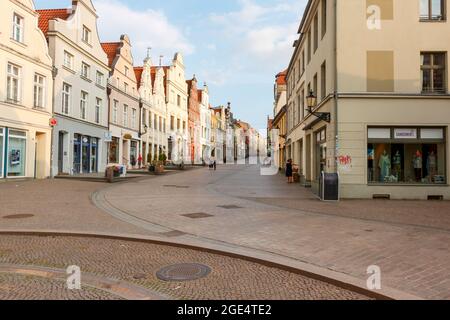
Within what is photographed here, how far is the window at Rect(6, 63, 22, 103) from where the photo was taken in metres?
20.4

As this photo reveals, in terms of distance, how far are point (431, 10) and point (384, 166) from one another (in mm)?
7091

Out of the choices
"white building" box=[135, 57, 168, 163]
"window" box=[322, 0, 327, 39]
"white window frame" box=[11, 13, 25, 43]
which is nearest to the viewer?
"window" box=[322, 0, 327, 39]

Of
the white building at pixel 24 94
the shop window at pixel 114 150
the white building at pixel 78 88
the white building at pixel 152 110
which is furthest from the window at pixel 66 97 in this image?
the white building at pixel 152 110

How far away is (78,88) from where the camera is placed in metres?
27.5

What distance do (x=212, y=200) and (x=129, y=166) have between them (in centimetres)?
2497

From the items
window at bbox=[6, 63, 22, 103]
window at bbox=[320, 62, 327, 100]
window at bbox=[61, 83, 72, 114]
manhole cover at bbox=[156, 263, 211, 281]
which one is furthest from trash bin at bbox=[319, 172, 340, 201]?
window at bbox=[61, 83, 72, 114]

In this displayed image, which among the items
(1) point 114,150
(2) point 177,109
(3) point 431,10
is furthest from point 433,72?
(2) point 177,109

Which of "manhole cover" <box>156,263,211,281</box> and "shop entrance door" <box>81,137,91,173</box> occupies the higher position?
"shop entrance door" <box>81,137,91,173</box>

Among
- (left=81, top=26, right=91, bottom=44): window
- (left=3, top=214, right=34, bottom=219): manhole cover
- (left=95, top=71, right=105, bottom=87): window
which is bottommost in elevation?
(left=3, top=214, right=34, bottom=219): manhole cover

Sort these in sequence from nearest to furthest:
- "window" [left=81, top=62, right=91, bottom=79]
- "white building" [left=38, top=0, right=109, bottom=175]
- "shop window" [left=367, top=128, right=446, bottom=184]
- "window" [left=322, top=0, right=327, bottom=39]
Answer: "shop window" [left=367, top=128, right=446, bottom=184] → "window" [left=322, top=0, right=327, bottom=39] → "white building" [left=38, top=0, right=109, bottom=175] → "window" [left=81, top=62, right=91, bottom=79]

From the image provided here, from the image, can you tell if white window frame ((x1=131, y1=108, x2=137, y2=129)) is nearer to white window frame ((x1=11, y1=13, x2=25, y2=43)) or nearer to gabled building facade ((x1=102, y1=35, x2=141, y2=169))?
gabled building facade ((x1=102, y1=35, x2=141, y2=169))

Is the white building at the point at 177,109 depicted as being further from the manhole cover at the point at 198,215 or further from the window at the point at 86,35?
the manhole cover at the point at 198,215

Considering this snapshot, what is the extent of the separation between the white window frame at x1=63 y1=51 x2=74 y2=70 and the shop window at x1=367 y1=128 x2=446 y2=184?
69.9 feet

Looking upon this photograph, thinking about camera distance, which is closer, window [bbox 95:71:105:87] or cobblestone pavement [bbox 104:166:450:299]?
cobblestone pavement [bbox 104:166:450:299]
